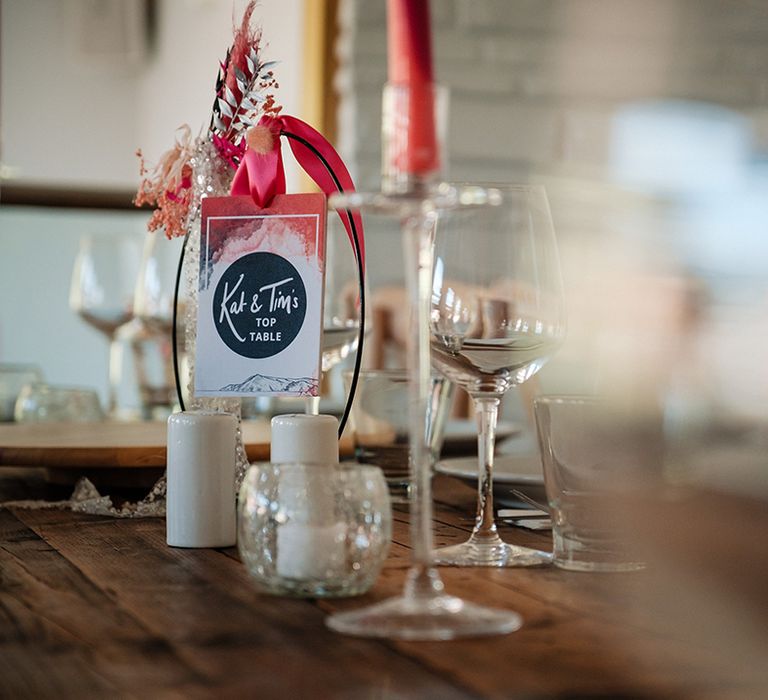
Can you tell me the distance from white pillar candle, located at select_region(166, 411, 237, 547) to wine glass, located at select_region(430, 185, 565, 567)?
146mm

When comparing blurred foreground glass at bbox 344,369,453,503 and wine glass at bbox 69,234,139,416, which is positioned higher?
wine glass at bbox 69,234,139,416

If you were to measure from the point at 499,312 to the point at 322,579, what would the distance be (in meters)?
0.21

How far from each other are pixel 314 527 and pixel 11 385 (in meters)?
1.28

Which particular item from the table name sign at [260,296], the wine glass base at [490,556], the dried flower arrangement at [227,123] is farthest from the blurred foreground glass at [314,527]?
the dried flower arrangement at [227,123]

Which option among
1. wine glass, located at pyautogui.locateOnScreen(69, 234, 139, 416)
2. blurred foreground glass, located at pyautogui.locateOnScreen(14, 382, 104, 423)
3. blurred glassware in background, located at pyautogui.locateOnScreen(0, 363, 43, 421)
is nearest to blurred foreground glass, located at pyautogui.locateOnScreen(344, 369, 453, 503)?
blurred foreground glass, located at pyautogui.locateOnScreen(14, 382, 104, 423)

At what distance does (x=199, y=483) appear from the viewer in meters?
0.77

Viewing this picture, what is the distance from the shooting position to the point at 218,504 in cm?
78

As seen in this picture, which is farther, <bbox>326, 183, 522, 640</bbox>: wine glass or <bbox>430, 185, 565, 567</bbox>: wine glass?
<bbox>430, 185, 565, 567</bbox>: wine glass

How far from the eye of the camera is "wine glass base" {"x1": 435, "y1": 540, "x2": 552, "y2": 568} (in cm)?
71

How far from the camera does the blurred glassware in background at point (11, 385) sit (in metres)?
1.74

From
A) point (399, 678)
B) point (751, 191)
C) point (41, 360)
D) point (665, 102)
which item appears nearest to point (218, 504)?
point (399, 678)

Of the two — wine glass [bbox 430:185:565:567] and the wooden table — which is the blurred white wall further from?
the wooden table

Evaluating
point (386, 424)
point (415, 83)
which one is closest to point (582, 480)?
point (415, 83)

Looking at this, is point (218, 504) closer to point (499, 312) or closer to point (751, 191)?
point (499, 312)
